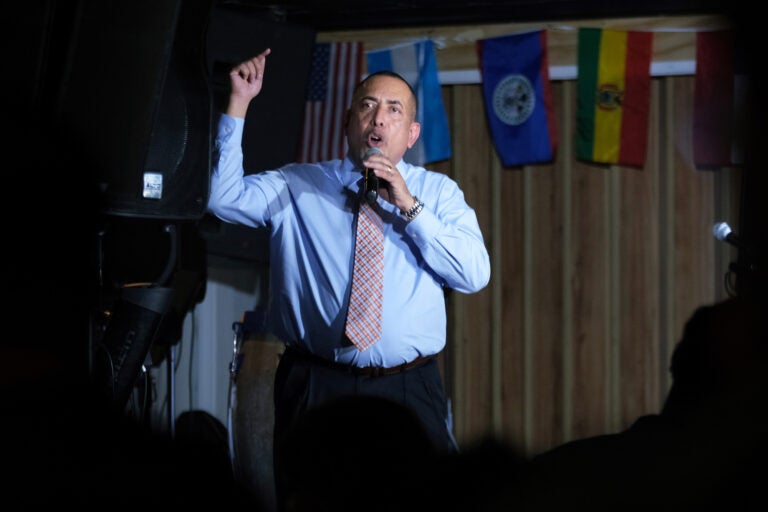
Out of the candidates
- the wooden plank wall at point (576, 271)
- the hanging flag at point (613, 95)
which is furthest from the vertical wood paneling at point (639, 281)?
the hanging flag at point (613, 95)

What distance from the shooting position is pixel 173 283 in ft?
13.3

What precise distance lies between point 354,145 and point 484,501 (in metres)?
2.10

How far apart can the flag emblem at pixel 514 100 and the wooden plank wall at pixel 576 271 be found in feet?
0.42

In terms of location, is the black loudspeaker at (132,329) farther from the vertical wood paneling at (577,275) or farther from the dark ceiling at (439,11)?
the vertical wood paneling at (577,275)

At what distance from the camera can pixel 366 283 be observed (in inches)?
91.4

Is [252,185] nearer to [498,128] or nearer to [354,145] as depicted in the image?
[354,145]

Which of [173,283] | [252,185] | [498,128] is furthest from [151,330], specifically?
[498,128]

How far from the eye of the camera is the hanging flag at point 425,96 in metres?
4.29

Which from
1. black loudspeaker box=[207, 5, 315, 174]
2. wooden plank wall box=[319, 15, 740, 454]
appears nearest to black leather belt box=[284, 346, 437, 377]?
black loudspeaker box=[207, 5, 315, 174]

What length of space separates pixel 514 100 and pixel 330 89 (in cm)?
86

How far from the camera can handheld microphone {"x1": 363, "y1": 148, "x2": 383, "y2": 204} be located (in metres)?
2.18

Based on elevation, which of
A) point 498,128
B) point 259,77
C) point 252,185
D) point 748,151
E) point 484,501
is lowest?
point 484,501

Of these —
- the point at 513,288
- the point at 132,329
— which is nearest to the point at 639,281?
the point at 513,288

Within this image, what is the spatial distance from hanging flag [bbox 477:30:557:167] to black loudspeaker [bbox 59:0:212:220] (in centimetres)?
210
